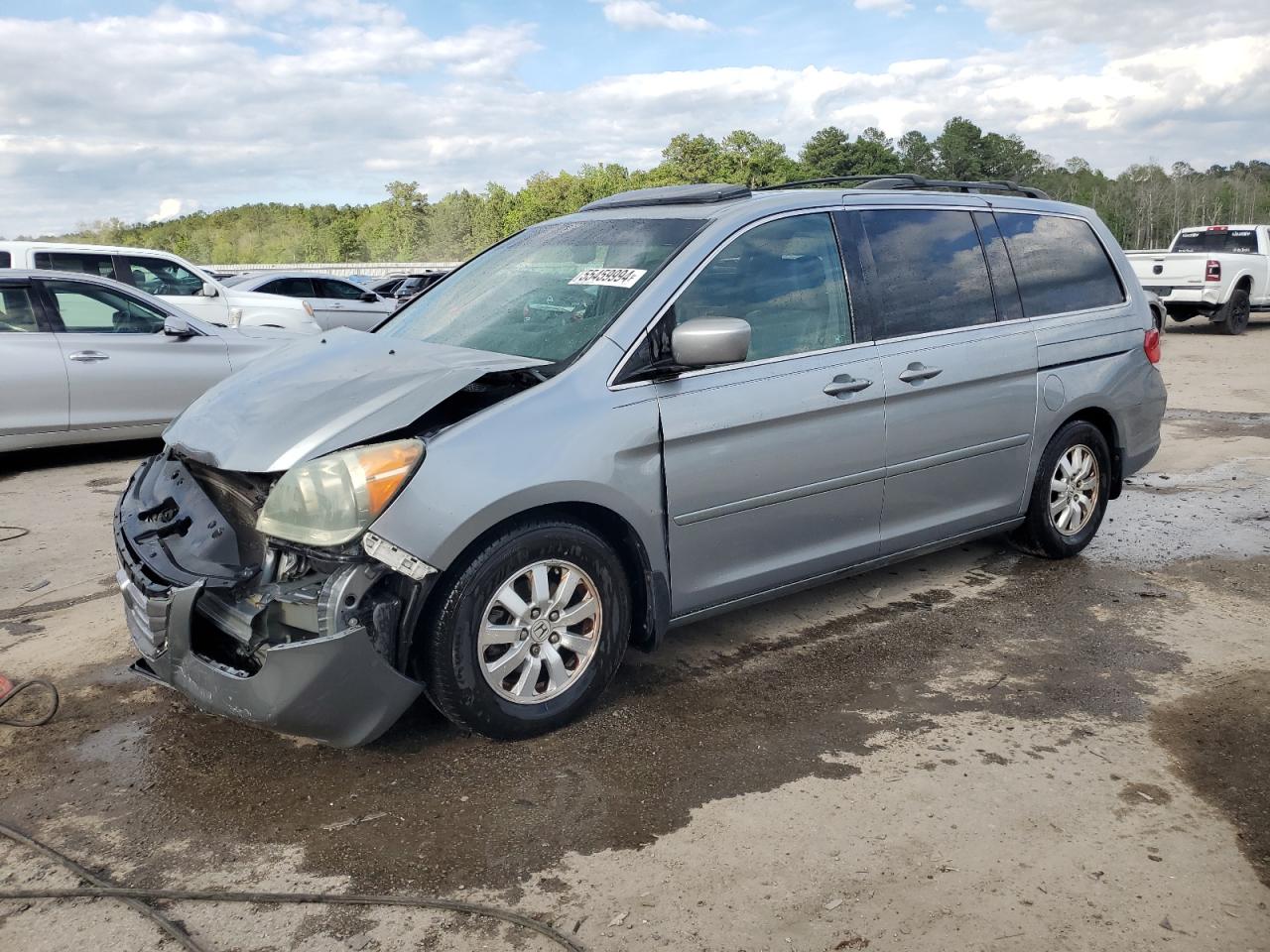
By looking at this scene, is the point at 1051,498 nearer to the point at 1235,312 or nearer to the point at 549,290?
the point at 549,290

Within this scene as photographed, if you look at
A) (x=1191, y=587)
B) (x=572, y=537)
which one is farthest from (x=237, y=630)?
(x=1191, y=587)

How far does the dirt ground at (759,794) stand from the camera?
8.75ft

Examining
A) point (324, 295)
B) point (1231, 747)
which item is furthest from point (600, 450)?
point (324, 295)

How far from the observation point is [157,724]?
3771mm

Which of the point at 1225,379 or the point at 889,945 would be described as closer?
the point at 889,945

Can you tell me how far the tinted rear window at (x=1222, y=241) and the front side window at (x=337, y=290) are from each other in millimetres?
14548

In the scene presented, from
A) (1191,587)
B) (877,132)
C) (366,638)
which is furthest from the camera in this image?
(877,132)

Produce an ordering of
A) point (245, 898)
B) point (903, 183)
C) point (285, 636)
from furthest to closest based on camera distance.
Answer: point (903, 183) < point (285, 636) < point (245, 898)

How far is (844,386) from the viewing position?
4.29 meters

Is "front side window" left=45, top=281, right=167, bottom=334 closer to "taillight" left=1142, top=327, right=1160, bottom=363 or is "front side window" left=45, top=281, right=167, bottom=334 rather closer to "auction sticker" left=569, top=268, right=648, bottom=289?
"auction sticker" left=569, top=268, right=648, bottom=289

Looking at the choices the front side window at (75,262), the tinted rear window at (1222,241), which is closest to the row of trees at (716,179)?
the tinted rear window at (1222,241)

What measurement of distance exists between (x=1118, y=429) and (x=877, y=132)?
3838 inches

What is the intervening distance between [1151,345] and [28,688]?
542 cm

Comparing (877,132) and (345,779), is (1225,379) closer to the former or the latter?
(345,779)
